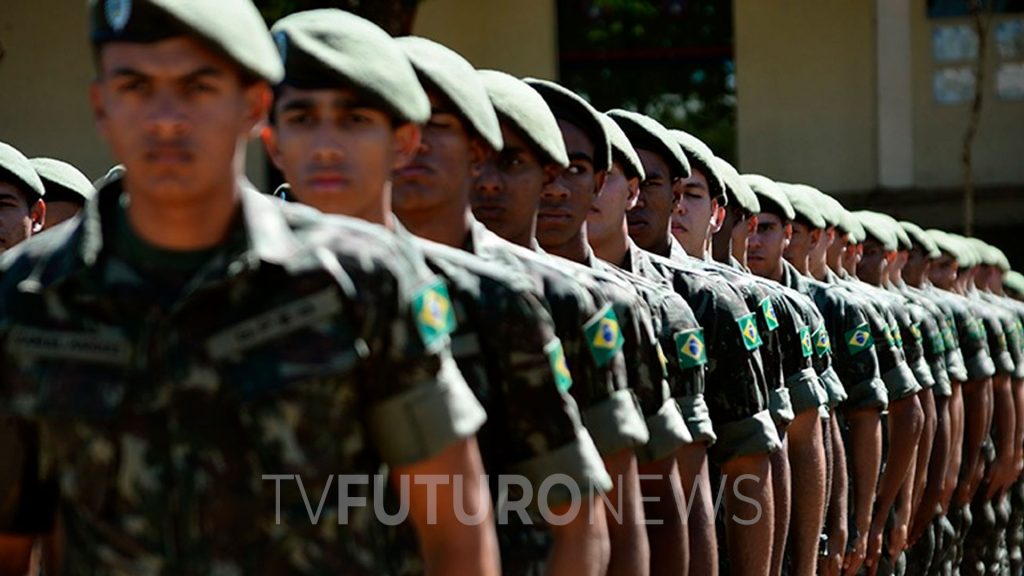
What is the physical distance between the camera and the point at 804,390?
24.3 feet

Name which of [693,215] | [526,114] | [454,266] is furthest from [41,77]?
[454,266]

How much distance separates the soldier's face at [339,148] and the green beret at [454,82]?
1.15 feet

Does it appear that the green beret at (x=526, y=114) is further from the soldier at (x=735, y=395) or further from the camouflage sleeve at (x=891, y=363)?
the camouflage sleeve at (x=891, y=363)

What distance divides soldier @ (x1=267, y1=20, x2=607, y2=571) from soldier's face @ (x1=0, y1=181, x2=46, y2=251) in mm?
2358

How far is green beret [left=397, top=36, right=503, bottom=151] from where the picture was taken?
4.41 metres

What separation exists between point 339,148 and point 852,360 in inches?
210

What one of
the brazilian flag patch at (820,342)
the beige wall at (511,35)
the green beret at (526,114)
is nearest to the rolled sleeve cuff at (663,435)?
the green beret at (526,114)

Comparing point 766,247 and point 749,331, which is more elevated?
point 749,331

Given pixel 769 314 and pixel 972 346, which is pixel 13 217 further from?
pixel 972 346

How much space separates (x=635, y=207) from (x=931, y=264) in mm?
8196

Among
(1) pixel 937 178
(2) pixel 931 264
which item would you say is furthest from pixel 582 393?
(1) pixel 937 178

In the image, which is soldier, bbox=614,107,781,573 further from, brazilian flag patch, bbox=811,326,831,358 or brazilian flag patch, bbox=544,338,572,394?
brazilian flag patch, bbox=544,338,572,394

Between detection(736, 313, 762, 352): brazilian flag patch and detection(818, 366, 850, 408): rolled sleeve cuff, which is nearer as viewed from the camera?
detection(736, 313, 762, 352): brazilian flag patch

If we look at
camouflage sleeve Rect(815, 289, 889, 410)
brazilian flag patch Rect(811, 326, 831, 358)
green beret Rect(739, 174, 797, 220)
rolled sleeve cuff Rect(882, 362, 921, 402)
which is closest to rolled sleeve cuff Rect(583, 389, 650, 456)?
brazilian flag patch Rect(811, 326, 831, 358)
